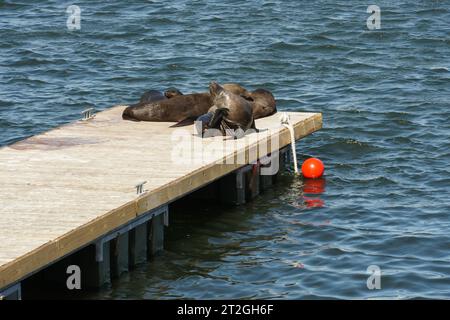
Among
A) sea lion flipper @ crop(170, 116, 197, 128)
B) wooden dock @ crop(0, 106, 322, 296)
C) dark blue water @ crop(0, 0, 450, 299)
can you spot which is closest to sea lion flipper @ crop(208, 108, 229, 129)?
wooden dock @ crop(0, 106, 322, 296)

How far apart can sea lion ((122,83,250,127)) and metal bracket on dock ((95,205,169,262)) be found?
3.73 m

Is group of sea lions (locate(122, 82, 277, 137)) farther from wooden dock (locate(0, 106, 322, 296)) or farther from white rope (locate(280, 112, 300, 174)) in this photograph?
white rope (locate(280, 112, 300, 174))

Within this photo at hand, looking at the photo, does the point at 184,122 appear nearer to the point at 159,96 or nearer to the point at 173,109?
the point at 173,109

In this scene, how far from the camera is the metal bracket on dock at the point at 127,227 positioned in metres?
13.2

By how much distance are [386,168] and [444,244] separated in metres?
3.58

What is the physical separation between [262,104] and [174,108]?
129 cm

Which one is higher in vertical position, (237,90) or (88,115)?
(237,90)

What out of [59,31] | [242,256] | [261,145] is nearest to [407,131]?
[261,145]

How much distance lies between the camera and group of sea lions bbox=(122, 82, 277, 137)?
17031 millimetres

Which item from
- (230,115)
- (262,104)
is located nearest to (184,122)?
(230,115)

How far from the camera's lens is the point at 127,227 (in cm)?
1369

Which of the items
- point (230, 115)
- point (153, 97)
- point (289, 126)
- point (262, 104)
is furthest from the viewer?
point (153, 97)
